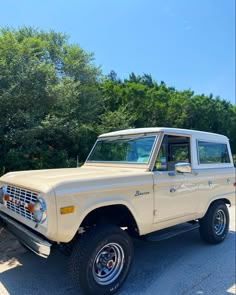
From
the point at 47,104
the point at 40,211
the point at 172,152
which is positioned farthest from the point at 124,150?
the point at 47,104

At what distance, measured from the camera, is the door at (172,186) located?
380 centimetres

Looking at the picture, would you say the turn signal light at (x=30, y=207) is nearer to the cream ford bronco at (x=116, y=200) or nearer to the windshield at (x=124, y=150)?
the cream ford bronco at (x=116, y=200)

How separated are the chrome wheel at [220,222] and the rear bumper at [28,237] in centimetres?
341

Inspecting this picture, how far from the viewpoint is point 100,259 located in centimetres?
326

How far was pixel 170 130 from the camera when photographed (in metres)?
4.14

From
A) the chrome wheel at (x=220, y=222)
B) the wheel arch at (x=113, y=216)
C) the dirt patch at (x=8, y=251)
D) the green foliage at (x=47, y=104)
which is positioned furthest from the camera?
the green foliage at (x=47, y=104)

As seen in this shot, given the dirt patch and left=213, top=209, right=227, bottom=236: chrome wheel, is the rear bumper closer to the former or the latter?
the dirt patch

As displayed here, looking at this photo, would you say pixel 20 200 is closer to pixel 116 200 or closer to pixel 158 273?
pixel 116 200

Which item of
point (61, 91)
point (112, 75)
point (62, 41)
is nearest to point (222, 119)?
point (112, 75)

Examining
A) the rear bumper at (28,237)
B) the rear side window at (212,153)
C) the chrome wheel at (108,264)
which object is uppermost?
the rear side window at (212,153)

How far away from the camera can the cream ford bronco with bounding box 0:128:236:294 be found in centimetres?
290

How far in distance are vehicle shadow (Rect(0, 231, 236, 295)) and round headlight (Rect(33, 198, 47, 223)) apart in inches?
40.6

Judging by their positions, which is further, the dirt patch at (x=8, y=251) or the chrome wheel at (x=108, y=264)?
the dirt patch at (x=8, y=251)

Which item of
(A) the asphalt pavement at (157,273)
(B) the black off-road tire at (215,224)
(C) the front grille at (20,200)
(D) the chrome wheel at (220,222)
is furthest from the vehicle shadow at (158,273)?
(C) the front grille at (20,200)
